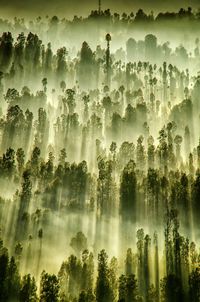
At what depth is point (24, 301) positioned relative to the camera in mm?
199375

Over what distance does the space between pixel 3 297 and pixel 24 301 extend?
10.3m

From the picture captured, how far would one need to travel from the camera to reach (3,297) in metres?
200
